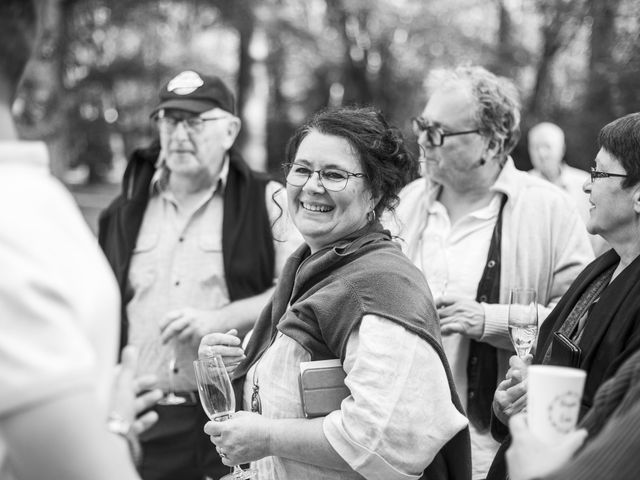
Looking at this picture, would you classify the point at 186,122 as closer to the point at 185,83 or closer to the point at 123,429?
the point at 185,83

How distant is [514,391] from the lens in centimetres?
241

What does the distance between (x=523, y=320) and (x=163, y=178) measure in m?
2.08

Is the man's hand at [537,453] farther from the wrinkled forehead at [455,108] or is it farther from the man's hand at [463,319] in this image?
the wrinkled forehead at [455,108]

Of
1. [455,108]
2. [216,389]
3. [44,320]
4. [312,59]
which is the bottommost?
[216,389]

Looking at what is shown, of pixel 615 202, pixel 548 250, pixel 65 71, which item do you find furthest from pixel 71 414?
pixel 65 71

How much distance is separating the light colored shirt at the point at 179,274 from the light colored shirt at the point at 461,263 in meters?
0.67

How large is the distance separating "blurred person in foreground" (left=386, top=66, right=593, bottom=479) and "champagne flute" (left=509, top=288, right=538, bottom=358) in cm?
29

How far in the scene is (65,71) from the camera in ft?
42.0

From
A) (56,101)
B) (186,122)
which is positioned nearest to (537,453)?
(186,122)

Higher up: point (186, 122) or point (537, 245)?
point (186, 122)

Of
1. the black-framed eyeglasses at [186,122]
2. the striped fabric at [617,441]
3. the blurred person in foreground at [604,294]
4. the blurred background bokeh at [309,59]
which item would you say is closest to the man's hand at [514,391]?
the blurred person in foreground at [604,294]

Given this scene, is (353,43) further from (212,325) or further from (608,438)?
(608,438)

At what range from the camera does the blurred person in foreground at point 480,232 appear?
304cm

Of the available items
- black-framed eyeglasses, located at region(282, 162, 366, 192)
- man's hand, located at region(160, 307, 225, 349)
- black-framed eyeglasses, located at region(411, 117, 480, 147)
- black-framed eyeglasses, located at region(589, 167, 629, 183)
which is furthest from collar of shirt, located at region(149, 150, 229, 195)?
black-framed eyeglasses, located at region(589, 167, 629, 183)
